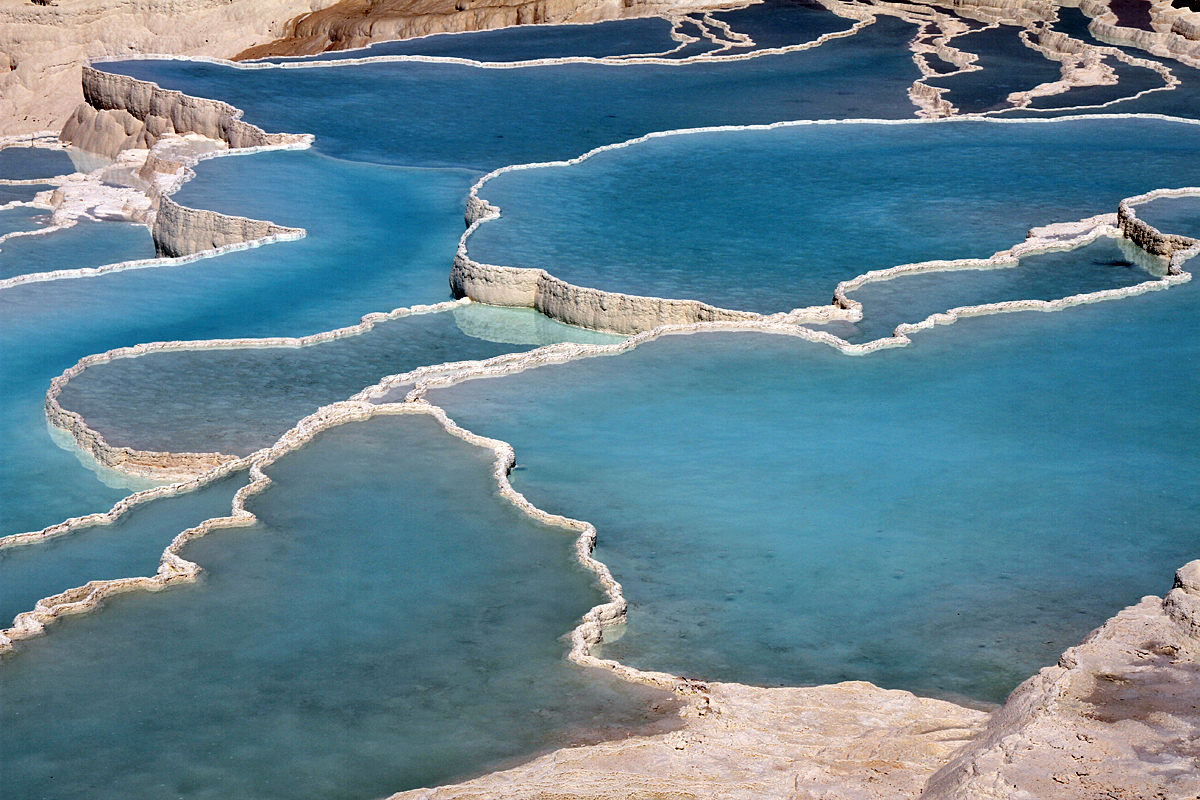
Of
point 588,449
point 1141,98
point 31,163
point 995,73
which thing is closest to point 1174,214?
point 1141,98

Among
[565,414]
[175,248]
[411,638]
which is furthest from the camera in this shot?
[175,248]

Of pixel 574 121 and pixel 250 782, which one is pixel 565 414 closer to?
pixel 250 782

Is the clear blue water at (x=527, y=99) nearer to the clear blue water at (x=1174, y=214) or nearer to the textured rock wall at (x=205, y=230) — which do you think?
the textured rock wall at (x=205, y=230)

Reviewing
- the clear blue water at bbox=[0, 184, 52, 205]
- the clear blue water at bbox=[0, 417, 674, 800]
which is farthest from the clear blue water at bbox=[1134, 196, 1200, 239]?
the clear blue water at bbox=[0, 184, 52, 205]

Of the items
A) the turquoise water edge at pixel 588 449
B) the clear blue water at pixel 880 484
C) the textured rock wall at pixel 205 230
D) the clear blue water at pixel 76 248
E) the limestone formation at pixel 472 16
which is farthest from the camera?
the limestone formation at pixel 472 16

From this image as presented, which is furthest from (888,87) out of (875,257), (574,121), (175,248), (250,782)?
(250,782)

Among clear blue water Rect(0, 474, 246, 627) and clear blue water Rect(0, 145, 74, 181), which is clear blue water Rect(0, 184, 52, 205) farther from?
clear blue water Rect(0, 474, 246, 627)


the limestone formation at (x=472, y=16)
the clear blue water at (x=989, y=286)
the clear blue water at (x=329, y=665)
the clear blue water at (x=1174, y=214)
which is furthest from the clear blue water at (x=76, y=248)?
the clear blue water at (x=1174, y=214)
